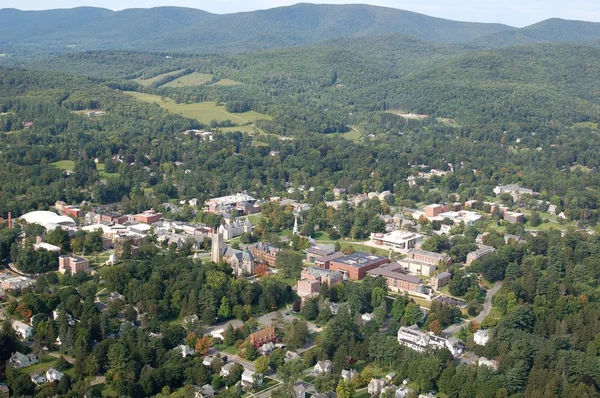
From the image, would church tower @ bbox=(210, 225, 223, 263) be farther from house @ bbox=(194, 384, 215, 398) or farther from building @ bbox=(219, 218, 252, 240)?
house @ bbox=(194, 384, 215, 398)

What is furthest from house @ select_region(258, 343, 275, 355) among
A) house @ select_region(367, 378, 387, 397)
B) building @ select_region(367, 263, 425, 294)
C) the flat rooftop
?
the flat rooftop

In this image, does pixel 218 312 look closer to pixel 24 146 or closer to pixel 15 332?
pixel 15 332

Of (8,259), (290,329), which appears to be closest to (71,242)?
(8,259)

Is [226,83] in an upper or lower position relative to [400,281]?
lower

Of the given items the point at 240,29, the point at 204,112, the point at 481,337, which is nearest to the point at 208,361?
the point at 481,337

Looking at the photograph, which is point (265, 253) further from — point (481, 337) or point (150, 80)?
point (150, 80)
